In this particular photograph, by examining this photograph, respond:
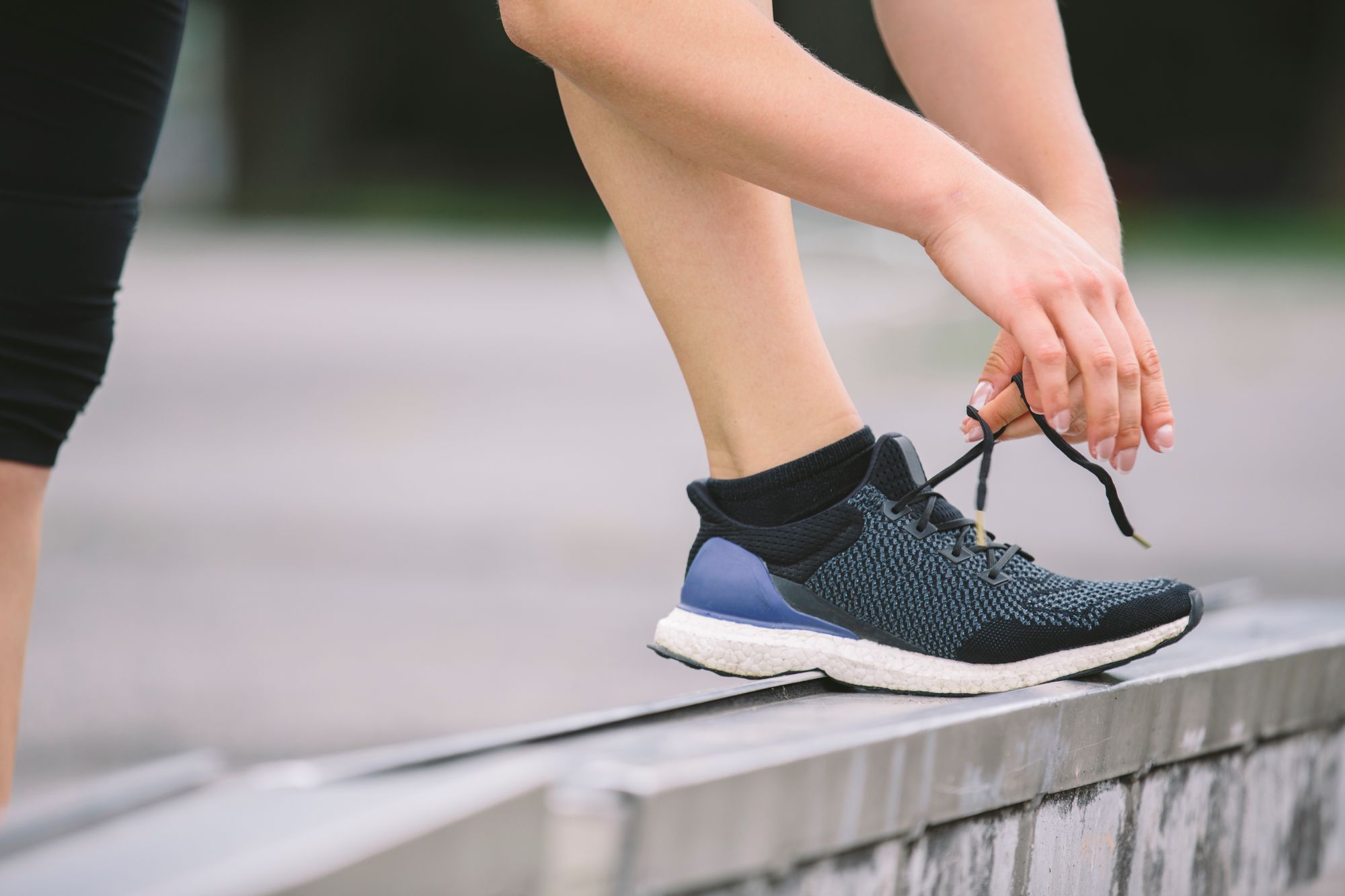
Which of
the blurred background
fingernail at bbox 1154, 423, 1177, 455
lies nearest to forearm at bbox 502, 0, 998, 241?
fingernail at bbox 1154, 423, 1177, 455

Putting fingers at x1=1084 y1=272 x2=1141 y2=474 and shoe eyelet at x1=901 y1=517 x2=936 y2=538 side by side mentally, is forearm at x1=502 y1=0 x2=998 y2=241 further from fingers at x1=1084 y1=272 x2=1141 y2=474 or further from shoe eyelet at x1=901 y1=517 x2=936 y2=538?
shoe eyelet at x1=901 y1=517 x2=936 y2=538

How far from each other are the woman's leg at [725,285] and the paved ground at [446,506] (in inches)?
61.9

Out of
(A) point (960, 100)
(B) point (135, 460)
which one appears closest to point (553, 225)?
(B) point (135, 460)

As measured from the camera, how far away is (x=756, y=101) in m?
1.17

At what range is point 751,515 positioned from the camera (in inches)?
59.4

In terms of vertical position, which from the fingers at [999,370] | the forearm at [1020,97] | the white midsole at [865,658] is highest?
the forearm at [1020,97]

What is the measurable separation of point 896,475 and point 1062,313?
0.39 m

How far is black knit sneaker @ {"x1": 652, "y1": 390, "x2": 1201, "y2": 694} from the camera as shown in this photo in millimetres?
1398

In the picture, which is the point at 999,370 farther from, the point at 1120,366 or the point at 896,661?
the point at 896,661

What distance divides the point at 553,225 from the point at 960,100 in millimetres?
→ 21319

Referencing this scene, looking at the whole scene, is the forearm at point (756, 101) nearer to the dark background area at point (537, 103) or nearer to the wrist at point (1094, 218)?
the wrist at point (1094, 218)

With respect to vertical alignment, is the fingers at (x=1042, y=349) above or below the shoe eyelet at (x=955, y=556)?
above

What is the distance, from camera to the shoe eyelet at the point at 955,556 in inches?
57.2

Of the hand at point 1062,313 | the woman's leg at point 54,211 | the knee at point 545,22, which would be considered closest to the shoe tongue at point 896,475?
the hand at point 1062,313
